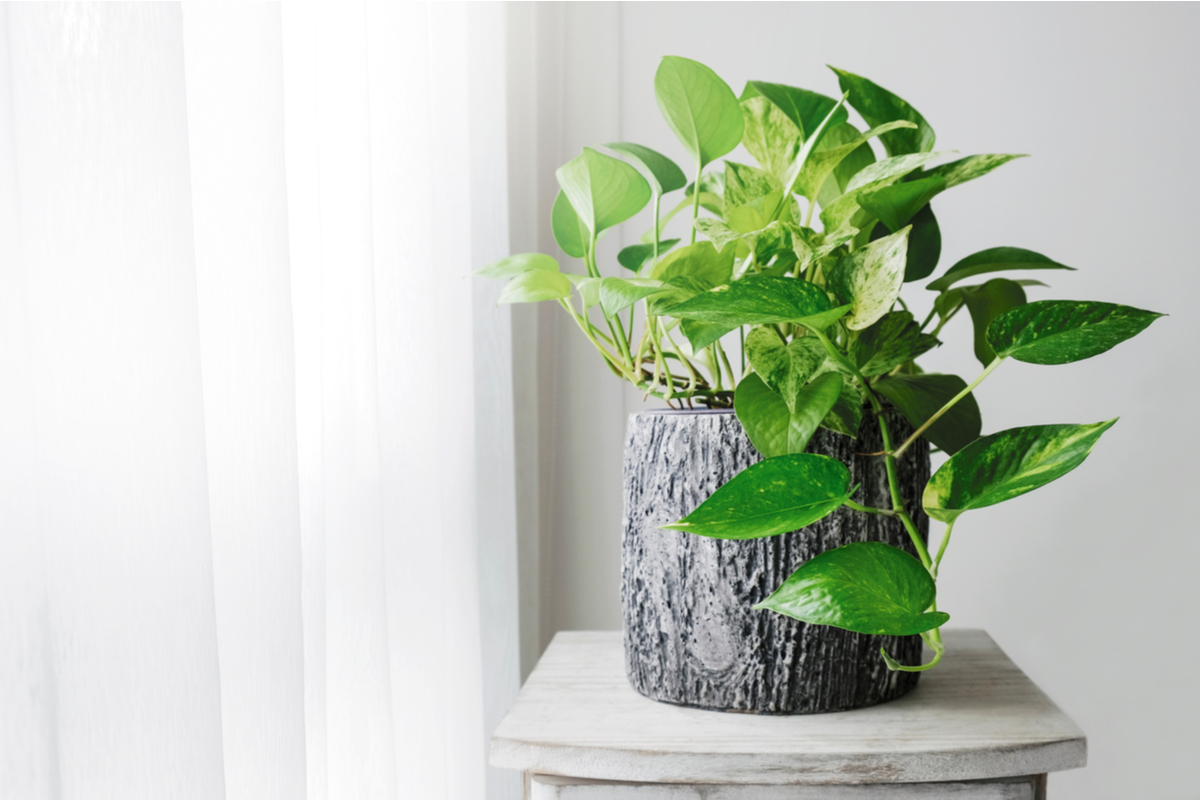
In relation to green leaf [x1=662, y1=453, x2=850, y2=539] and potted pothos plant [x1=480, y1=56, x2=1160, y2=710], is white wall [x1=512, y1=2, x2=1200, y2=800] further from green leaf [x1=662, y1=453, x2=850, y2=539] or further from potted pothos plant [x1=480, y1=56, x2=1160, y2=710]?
green leaf [x1=662, y1=453, x2=850, y2=539]

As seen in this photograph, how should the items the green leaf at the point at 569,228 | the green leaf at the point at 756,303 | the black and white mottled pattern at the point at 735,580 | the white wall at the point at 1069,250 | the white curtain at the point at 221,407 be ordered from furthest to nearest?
the white wall at the point at 1069,250 < the green leaf at the point at 569,228 < the black and white mottled pattern at the point at 735,580 < the green leaf at the point at 756,303 < the white curtain at the point at 221,407

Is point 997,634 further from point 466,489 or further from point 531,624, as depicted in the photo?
point 466,489

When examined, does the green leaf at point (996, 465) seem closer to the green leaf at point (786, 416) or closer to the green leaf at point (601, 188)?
the green leaf at point (786, 416)

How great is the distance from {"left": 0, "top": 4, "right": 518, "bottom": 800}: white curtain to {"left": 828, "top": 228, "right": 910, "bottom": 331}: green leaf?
340 millimetres

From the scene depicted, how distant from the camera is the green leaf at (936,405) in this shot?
593 mm

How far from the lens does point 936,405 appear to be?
0.61 m

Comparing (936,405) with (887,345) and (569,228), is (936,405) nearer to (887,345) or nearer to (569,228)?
(887,345)

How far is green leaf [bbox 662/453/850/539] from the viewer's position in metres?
0.49

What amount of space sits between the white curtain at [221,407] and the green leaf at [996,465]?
390 mm

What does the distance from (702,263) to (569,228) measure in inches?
5.5

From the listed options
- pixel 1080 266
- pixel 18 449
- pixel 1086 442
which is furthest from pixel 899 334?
pixel 1080 266

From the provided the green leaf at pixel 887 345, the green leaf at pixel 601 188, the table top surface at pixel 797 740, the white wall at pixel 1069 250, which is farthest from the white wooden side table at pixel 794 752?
the white wall at pixel 1069 250

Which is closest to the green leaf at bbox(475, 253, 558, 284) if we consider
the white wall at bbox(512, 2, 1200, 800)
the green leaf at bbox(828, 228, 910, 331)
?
the green leaf at bbox(828, 228, 910, 331)

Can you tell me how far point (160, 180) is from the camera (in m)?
0.37
